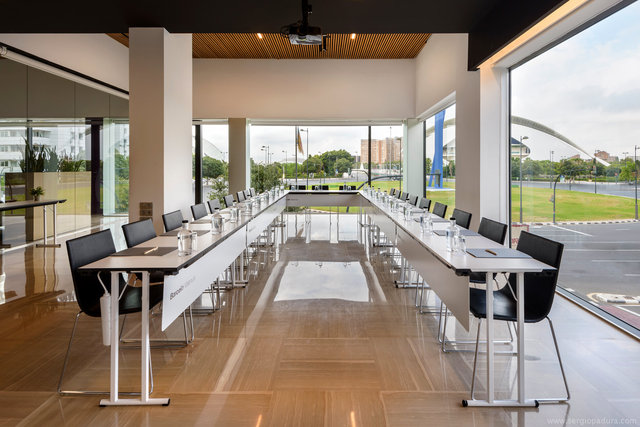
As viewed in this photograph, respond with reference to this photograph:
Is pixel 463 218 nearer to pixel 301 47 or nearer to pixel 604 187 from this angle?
pixel 604 187

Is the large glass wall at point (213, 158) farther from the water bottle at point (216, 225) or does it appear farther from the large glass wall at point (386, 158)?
the water bottle at point (216, 225)

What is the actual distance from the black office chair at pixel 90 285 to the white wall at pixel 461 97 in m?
4.54

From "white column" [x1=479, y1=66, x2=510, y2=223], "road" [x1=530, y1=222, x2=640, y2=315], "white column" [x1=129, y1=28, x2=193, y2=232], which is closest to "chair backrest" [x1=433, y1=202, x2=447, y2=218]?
"white column" [x1=479, y1=66, x2=510, y2=223]

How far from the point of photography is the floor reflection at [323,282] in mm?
4508

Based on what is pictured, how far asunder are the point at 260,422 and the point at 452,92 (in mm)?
6505

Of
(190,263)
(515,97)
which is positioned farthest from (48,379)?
(515,97)

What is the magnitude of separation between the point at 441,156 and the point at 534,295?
680cm

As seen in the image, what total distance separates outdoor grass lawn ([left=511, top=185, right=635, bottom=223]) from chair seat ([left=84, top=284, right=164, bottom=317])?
3.77 metres

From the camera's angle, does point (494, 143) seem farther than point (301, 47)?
No

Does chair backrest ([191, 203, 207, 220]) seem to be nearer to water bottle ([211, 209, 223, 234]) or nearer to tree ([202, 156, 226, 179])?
water bottle ([211, 209, 223, 234])

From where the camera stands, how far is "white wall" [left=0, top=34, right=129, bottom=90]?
20.7ft

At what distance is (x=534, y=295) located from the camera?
107 inches

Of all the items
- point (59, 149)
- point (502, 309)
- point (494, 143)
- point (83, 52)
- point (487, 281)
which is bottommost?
point (502, 309)

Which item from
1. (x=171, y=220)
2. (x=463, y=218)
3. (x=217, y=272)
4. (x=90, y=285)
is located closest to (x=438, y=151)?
(x=463, y=218)
